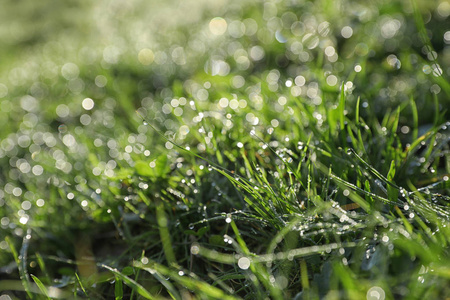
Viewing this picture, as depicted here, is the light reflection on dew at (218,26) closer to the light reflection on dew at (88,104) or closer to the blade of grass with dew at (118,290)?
the light reflection on dew at (88,104)

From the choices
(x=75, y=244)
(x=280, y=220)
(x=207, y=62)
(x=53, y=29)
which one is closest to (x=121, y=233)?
(x=75, y=244)

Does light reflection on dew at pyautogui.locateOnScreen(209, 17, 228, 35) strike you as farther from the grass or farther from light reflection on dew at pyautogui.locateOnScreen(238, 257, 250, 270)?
light reflection on dew at pyautogui.locateOnScreen(238, 257, 250, 270)

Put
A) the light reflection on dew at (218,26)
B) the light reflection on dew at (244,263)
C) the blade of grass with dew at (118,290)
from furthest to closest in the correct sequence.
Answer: the light reflection on dew at (218,26), the blade of grass with dew at (118,290), the light reflection on dew at (244,263)

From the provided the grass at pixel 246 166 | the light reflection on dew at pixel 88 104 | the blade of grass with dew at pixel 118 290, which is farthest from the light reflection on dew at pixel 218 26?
the blade of grass with dew at pixel 118 290

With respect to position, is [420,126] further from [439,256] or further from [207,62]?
[207,62]

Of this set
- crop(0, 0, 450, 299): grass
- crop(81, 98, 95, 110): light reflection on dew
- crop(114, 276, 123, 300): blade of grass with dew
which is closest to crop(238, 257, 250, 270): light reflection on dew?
crop(0, 0, 450, 299): grass

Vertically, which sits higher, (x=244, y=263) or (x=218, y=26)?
(x=244, y=263)

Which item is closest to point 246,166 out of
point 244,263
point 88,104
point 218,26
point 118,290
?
point 244,263

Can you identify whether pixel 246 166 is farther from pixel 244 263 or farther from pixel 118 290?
pixel 118 290

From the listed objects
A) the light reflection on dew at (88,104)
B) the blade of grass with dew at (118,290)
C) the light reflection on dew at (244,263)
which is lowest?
the light reflection on dew at (88,104)
